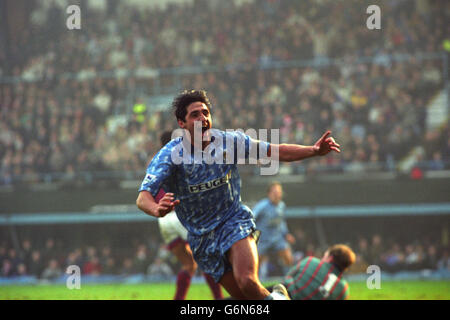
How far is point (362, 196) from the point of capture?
738 inches

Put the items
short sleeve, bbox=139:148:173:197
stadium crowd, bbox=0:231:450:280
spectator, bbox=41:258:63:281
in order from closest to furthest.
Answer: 1. short sleeve, bbox=139:148:173:197
2. stadium crowd, bbox=0:231:450:280
3. spectator, bbox=41:258:63:281

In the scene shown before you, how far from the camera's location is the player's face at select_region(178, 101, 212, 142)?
18.8ft

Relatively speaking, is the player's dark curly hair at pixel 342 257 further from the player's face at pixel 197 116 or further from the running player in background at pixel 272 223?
the running player in background at pixel 272 223

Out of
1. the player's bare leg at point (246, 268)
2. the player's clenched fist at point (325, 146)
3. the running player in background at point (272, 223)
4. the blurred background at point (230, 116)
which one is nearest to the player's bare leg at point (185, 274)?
the player's bare leg at point (246, 268)

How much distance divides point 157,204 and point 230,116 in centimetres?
1584

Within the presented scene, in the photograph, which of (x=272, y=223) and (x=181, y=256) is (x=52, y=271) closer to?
(x=272, y=223)

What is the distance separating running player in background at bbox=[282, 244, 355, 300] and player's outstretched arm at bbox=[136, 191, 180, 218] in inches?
89.3

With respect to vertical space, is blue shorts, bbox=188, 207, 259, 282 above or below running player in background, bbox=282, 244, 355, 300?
above

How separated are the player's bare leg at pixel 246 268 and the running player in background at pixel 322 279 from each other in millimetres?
1254

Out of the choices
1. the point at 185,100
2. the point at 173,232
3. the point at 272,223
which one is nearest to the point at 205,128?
the point at 185,100

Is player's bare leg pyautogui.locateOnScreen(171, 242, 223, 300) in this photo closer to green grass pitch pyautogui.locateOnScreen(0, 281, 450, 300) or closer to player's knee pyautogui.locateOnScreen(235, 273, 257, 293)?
green grass pitch pyautogui.locateOnScreen(0, 281, 450, 300)

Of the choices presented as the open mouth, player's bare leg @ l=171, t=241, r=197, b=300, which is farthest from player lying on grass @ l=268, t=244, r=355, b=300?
player's bare leg @ l=171, t=241, r=197, b=300

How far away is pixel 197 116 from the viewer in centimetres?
575
